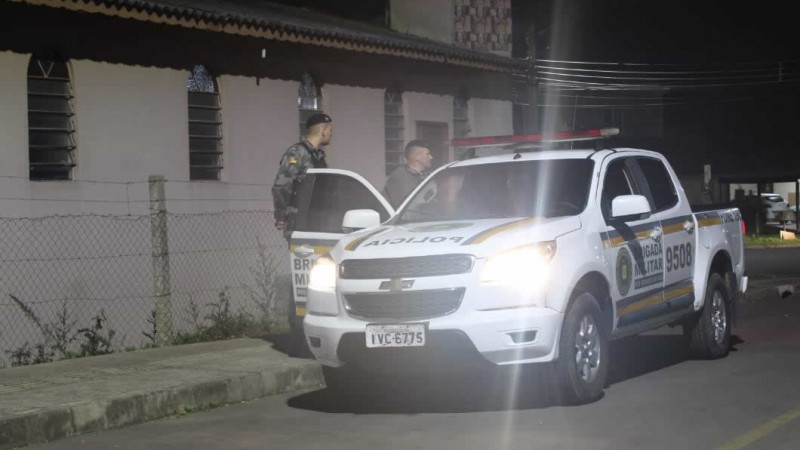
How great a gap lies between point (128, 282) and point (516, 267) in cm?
672

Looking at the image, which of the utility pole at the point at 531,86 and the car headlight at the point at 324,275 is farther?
the utility pole at the point at 531,86

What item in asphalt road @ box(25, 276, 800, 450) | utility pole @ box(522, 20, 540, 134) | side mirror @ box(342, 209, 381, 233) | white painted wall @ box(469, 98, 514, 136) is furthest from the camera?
utility pole @ box(522, 20, 540, 134)

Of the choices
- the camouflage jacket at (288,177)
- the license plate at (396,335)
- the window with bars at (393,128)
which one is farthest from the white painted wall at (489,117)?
the license plate at (396,335)

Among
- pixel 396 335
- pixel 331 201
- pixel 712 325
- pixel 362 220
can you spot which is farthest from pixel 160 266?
pixel 712 325

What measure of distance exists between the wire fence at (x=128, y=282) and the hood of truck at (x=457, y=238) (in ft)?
12.0

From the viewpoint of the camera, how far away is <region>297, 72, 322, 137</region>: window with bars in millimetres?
17016

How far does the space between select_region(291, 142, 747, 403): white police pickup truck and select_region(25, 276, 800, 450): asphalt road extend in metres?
0.39

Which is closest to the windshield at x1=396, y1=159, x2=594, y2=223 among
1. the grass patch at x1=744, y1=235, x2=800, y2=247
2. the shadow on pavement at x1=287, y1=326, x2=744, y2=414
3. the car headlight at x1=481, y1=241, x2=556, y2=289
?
the car headlight at x1=481, y1=241, x2=556, y2=289

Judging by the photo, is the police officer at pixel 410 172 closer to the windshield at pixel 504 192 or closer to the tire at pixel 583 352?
the windshield at pixel 504 192

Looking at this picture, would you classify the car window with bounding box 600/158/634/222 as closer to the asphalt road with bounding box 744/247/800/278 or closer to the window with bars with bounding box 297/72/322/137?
the window with bars with bounding box 297/72/322/137

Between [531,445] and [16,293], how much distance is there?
22.9ft

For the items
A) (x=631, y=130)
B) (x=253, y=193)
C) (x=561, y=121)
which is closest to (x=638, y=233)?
(x=253, y=193)

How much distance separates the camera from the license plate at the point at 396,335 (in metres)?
8.25

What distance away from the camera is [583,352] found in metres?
8.66
